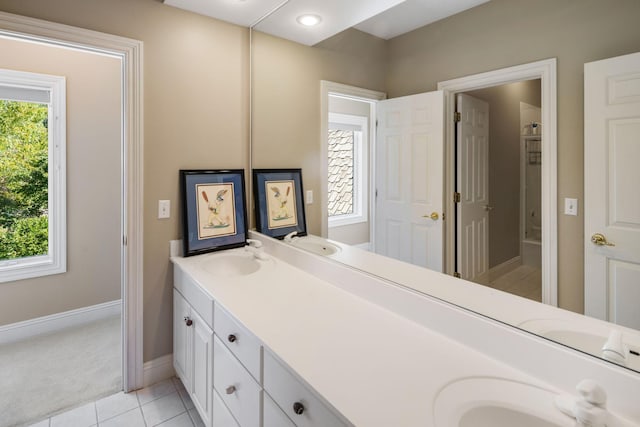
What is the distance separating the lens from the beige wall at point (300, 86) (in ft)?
4.78

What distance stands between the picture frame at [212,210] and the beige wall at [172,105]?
0.23 feet

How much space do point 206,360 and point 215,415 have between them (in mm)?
236

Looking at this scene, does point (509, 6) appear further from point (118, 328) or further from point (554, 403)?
point (118, 328)

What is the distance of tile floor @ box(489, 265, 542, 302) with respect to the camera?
91 centimetres

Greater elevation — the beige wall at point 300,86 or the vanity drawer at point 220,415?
the beige wall at point 300,86

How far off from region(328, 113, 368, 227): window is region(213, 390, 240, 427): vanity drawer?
0.92m

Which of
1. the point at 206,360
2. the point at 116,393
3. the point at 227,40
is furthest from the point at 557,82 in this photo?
the point at 116,393

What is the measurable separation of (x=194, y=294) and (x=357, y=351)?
106cm

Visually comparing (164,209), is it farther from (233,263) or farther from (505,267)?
(505,267)

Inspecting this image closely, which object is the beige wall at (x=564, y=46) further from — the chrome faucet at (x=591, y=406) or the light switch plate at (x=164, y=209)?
the light switch plate at (x=164, y=209)

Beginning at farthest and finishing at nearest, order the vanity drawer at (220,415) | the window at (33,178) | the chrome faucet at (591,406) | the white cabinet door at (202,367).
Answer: the window at (33,178)
the white cabinet door at (202,367)
the vanity drawer at (220,415)
the chrome faucet at (591,406)

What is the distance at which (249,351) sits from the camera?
3.93 ft

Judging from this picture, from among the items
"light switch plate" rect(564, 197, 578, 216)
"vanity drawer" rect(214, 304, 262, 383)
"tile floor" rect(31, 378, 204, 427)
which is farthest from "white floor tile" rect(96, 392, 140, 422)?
"light switch plate" rect(564, 197, 578, 216)

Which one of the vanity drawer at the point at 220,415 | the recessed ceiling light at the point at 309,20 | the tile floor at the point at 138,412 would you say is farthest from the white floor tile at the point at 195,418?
the recessed ceiling light at the point at 309,20
